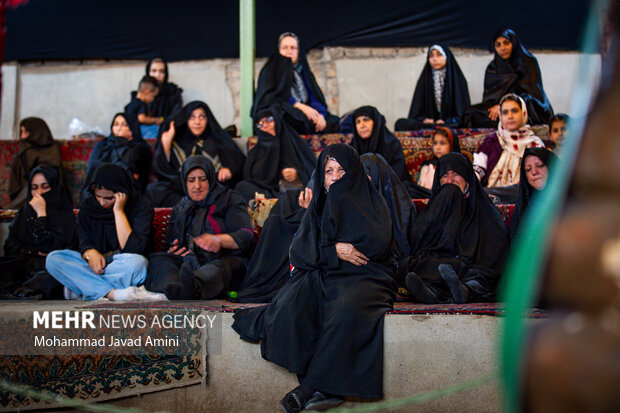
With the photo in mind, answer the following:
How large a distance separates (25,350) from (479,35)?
A: 244 inches

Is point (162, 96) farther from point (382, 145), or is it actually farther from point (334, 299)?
point (334, 299)

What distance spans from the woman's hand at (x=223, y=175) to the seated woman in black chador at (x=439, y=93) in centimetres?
183

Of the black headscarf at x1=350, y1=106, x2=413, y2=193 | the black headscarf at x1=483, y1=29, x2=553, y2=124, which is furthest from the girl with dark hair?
the black headscarf at x1=483, y1=29, x2=553, y2=124

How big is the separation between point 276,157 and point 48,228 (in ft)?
6.23

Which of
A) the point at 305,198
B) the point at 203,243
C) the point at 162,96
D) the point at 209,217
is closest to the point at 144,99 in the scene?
the point at 162,96

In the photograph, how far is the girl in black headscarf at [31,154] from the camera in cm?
578

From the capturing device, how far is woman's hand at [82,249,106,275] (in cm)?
399

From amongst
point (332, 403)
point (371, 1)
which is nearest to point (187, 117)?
point (371, 1)

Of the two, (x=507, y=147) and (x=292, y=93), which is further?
(x=292, y=93)

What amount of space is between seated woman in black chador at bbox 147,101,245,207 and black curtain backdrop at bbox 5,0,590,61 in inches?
88.2

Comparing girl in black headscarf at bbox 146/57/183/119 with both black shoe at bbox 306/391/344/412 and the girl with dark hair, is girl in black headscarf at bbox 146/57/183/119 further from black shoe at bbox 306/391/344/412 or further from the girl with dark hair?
black shoe at bbox 306/391/344/412

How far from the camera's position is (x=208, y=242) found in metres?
3.86

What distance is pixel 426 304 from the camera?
3328 mm

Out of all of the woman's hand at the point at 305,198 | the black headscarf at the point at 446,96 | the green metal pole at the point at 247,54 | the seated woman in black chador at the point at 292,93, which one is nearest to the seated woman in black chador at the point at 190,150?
the seated woman in black chador at the point at 292,93
